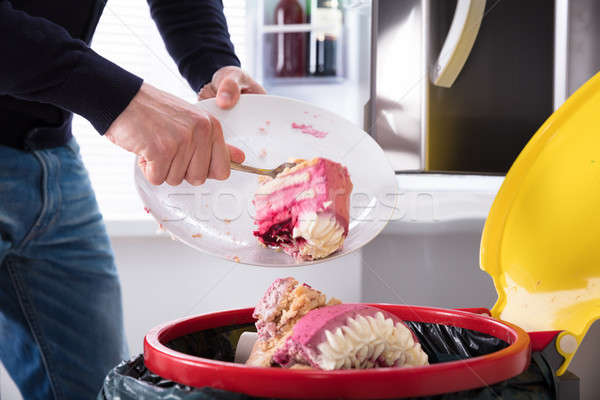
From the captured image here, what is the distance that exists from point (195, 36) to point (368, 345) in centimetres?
60

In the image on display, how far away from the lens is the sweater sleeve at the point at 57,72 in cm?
52

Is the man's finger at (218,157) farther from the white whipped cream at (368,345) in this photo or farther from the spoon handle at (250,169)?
the white whipped cream at (368,345)

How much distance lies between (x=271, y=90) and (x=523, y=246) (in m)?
0.95

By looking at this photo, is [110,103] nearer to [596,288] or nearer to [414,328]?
[414,328]

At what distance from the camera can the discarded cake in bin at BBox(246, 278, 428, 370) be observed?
1.57ft

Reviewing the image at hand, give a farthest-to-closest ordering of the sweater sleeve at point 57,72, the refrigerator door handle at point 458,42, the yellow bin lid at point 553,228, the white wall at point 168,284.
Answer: the white wall at point 168,284, the refrigerator door handle at point 458,42, the yellow bin lid at point 553,228, the sweater sleeve at point 57,72

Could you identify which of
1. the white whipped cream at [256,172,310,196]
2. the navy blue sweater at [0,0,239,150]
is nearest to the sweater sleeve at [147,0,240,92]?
the navy blue sweater at [0,0,239,150]

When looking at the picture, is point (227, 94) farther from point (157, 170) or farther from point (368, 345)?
point (368, 345)

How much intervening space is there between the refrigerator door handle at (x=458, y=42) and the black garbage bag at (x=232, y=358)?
460 millimetres

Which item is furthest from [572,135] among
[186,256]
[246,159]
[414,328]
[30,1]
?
[186,256]

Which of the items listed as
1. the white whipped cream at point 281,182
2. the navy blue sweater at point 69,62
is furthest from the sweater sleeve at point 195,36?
the white whipped cream at point 281,182

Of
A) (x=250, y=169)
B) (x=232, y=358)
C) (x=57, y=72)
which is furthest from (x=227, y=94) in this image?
(x=232, y=358)

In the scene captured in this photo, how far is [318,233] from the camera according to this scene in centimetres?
59

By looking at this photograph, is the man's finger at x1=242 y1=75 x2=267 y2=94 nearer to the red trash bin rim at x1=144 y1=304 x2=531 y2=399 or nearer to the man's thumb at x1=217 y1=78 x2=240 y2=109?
the man's thumb at x1=217 y1=78 x2=240 y2=109
